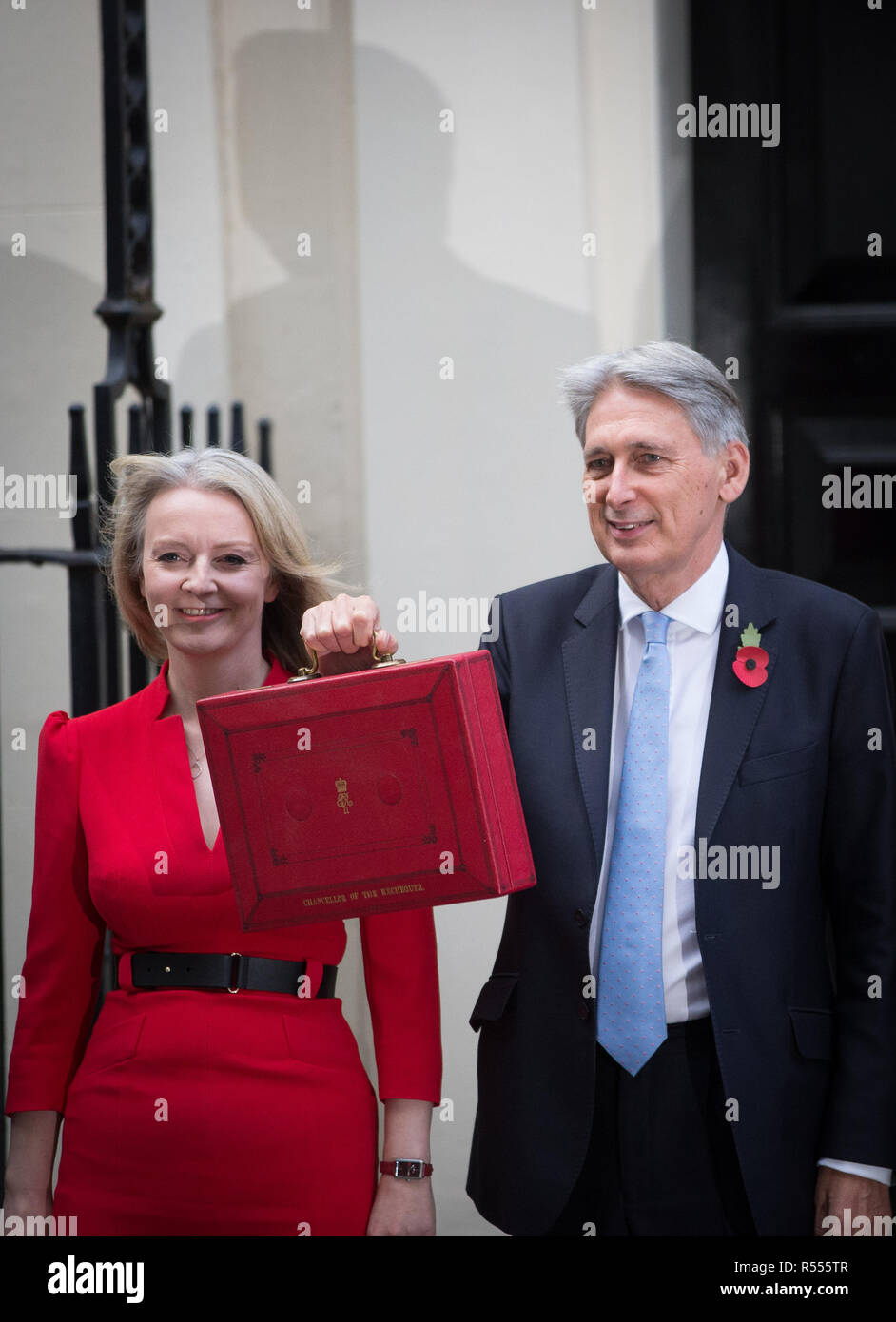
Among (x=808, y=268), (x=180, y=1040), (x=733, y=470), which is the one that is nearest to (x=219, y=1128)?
(x=180, y=1040)

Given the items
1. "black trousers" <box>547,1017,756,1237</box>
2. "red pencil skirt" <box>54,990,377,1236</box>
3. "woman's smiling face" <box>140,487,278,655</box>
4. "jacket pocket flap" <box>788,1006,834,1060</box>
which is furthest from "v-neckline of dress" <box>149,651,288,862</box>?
"jacket pocket flap" <box>788,1006,834,1060</box>

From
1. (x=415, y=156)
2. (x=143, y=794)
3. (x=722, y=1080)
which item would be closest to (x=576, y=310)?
(x=415, y=156)

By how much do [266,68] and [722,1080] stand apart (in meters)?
2.64

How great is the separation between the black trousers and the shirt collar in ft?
2.02

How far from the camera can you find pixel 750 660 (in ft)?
7.29

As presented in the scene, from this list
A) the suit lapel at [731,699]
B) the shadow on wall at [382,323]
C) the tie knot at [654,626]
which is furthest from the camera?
the shadow on wall at [382,323]

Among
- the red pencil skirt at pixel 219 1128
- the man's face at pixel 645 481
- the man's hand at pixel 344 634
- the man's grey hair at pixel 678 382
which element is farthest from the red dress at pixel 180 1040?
the man's grey hair at pixel 678 382

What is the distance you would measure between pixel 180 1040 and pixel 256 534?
0.81 metres

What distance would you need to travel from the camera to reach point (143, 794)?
2.30 metres

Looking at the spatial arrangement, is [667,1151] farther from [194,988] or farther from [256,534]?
[256,534]

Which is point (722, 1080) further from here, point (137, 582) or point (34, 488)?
point (34, 488)

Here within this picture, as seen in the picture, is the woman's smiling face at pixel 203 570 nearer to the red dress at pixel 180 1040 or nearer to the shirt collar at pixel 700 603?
the red dress at pixel 180 1040

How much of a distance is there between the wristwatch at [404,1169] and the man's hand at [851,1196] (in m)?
0.62

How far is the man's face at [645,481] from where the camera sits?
2.19 metres
